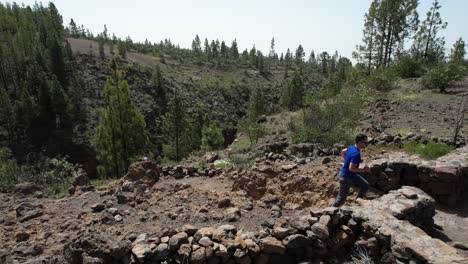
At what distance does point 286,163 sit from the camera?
34.7 ft

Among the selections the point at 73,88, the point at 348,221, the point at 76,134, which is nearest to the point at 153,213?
the point at 348,221

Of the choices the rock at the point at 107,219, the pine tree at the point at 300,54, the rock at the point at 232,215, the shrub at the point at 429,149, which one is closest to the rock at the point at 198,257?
the rock at the point at 232,215

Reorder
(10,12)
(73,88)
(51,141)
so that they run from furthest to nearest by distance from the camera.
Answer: (10,12) → (73,88) → (51,141)

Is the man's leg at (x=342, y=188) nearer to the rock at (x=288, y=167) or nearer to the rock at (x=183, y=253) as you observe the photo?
the rock at (x=288, y=167)

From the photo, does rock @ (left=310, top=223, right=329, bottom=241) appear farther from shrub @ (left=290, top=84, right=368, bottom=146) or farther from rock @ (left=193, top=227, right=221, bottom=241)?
shrub @ (left=290, top=84, right=368, bottom=146)

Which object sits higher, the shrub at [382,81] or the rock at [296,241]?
the shrub at [382,81]

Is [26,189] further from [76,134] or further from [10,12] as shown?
[10,12]

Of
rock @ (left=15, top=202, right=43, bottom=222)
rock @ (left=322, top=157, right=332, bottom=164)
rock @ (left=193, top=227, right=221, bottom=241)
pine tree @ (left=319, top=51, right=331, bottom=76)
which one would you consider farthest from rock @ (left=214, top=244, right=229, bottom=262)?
pine tree @ (left=319, top=51, right=331, bottom=76)

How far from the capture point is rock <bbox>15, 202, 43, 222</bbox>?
7.48 meters

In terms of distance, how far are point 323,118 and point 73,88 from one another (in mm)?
45914

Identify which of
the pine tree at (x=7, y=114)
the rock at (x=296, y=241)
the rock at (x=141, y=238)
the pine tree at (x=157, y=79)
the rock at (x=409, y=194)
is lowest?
the pine tree at (x=7, y=114)

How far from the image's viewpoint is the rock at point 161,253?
206 inches

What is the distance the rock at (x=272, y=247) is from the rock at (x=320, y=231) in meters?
0.66

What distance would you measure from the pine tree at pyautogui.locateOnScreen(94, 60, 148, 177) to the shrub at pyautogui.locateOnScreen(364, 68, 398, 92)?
54.3 ft
